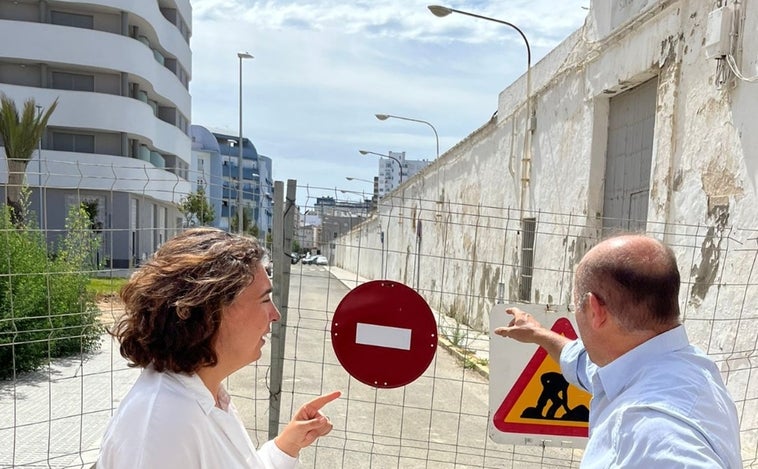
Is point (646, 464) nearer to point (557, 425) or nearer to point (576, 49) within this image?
point (557, 425)

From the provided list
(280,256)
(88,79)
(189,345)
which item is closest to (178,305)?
(189,345)

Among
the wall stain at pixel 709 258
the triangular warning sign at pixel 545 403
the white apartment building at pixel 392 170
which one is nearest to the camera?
the triangular warning sign at pixel 545 403

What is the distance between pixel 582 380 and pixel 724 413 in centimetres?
86

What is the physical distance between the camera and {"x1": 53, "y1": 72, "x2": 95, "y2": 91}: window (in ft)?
87.8

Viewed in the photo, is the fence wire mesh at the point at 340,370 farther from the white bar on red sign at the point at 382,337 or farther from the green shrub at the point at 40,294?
the white bar on red sign at the point at 382,337

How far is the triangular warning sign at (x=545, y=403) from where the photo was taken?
300cm

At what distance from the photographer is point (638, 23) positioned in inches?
266

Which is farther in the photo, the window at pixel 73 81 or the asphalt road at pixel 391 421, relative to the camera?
the window at pixel 73 81

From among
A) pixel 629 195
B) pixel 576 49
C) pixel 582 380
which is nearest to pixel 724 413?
pixel 582 380

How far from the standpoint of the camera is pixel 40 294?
6.37 meters

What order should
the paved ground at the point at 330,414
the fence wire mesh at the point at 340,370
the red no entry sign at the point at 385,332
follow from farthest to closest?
the paved ground at the point at 330,414
the fence wire mesh at the point at 340,370
the red no entry sign at the point at 385,332

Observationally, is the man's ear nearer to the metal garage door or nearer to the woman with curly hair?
the woman with curly hair

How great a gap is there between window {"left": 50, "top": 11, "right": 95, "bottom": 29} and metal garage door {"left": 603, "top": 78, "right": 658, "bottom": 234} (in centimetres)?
Answer: 2732

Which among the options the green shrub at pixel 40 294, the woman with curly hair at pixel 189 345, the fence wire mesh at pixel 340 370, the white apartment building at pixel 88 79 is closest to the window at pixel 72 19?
the white apartment building at pixel 88 79
